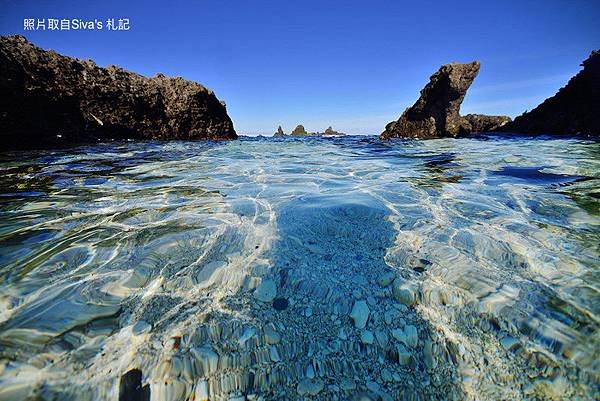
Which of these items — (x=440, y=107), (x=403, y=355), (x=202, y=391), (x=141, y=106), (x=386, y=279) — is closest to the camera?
(x=202, y=391)

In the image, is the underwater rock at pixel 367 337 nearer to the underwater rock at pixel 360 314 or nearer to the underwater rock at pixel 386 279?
the underwater rock at pixel 360 314

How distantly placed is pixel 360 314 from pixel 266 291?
563 millimetres

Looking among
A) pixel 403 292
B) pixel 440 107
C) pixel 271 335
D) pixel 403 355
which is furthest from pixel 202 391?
pixel 440 107

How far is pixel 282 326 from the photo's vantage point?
51.7 inches

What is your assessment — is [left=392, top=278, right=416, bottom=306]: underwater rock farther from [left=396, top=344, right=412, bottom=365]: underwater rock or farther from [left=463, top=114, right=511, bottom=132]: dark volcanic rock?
[left=463, top=114, right=511, bottom=132]: dark volcanic rock

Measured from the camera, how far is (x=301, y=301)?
58.7 inches

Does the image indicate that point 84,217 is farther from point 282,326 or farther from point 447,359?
point 447,359

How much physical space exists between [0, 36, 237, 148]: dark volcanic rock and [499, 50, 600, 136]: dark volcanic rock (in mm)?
25294

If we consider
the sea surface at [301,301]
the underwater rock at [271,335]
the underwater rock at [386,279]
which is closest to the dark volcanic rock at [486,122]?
the sea surface at [301,301]

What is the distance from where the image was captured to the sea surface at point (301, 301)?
41.9 inches

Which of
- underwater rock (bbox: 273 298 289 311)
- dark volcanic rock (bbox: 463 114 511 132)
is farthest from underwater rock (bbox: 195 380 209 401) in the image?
dark volcanic rock (bbox: 463 114 511 132)

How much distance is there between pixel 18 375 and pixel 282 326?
3.52ft

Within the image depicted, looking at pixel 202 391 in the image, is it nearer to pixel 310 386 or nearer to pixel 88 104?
pixel 310 386

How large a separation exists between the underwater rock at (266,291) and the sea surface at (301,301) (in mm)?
11
